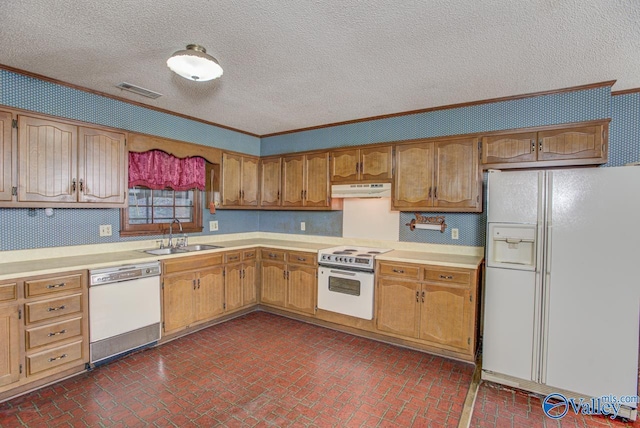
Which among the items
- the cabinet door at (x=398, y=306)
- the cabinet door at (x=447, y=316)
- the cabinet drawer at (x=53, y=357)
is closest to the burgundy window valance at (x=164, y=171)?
the cabinet drawer at (x=53, y=357)

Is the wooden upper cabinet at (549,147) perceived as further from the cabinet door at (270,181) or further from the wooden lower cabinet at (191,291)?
the wooden lower cabinet at (191,291)

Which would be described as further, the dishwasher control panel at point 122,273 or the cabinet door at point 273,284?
the cabinet door at point 273,284

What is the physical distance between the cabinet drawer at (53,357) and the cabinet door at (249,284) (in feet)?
5.94

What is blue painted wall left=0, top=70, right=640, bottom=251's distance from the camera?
8.98ft

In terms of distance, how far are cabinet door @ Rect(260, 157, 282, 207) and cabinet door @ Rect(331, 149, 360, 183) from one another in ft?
3.03

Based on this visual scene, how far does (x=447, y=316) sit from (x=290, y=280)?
74.7 inches

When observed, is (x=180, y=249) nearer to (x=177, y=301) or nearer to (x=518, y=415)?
(x=177, y=301)

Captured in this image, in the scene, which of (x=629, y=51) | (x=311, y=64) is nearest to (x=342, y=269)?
(x=311, y=64)

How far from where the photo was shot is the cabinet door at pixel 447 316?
290cm

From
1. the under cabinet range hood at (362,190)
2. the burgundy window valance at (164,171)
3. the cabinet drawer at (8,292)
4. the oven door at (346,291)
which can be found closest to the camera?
the cabinet drawer at (8,292)

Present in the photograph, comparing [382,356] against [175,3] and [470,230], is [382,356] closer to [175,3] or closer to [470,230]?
[470,230]

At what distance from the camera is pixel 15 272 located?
2326mm

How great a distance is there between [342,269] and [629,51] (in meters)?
2.93

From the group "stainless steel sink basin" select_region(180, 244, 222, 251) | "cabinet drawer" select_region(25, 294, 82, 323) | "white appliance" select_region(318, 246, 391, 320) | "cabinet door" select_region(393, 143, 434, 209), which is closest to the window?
"stainless steel sink basin" select_region(180, 244, 222, 251)
